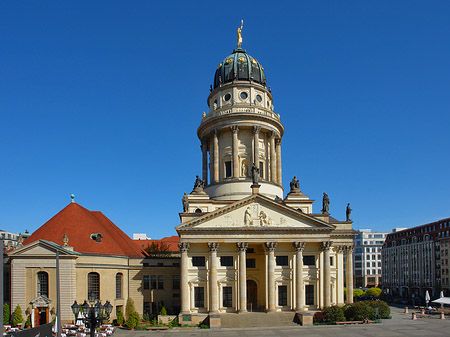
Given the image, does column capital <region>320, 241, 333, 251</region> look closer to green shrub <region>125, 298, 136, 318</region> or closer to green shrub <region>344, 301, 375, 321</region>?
green shrub <region>344, 301, 375, 321</region>

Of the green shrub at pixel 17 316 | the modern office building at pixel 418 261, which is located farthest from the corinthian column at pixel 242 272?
the modern office building at pixel 418 261

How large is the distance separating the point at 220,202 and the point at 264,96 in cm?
1898

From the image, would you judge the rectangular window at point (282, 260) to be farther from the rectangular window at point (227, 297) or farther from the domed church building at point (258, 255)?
the rectangular window at point (227, 297)

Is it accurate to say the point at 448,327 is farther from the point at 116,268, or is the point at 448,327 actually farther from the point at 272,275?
the point at 116,268

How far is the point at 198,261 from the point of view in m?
50.5

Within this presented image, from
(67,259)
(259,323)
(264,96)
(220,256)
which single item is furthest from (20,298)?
(264,96)

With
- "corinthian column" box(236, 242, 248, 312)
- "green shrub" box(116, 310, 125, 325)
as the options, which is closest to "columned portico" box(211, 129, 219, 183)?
"corinthian column" box(236, 242, 248, 312)

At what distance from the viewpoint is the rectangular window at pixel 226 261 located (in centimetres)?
5078

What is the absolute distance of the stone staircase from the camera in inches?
1796

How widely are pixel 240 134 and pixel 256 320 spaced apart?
88.4 feet

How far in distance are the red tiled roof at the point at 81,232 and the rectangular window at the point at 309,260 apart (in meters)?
21.7

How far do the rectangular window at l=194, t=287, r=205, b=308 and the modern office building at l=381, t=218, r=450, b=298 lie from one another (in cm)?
6169

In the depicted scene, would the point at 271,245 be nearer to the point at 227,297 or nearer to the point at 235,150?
the point at 227,297

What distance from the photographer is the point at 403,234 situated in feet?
369
